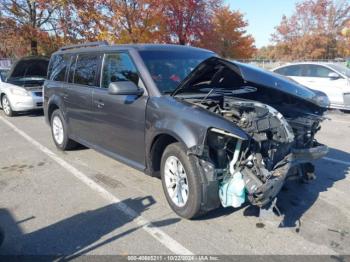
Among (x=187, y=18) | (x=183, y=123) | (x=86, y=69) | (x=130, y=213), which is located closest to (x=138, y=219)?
(x=130, y=213)

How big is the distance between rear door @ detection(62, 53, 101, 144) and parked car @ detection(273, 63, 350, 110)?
781 cm

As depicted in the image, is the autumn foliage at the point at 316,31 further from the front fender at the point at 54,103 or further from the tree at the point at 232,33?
the front fender at the point at 54,103

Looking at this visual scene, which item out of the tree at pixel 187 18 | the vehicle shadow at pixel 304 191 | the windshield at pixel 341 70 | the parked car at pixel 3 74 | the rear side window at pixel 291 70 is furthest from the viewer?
the tree at pixel 187 18

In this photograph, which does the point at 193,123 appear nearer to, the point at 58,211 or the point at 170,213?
the point at 170,213

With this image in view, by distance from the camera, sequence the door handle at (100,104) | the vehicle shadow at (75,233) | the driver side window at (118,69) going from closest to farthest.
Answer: the vehicle shadow at (75,233), the driver side window at (118,69), the door handle at (100,104)

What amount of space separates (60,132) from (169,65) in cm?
299

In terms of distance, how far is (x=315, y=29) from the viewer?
40.1m

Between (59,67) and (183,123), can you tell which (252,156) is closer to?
(183,123)

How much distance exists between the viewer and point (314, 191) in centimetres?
445

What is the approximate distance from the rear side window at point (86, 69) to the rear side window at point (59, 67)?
55 centimetres

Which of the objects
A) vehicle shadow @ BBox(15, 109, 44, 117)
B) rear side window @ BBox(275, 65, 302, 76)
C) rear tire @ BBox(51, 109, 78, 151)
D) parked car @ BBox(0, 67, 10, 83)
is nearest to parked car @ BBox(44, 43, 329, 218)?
rear tire @ BBox(51, 109, 78, 151)

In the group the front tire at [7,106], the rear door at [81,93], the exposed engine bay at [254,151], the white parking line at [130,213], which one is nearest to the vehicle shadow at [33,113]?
the front tire at [7,106]

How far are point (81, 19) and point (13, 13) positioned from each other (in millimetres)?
2929

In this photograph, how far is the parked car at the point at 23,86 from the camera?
10.4m
